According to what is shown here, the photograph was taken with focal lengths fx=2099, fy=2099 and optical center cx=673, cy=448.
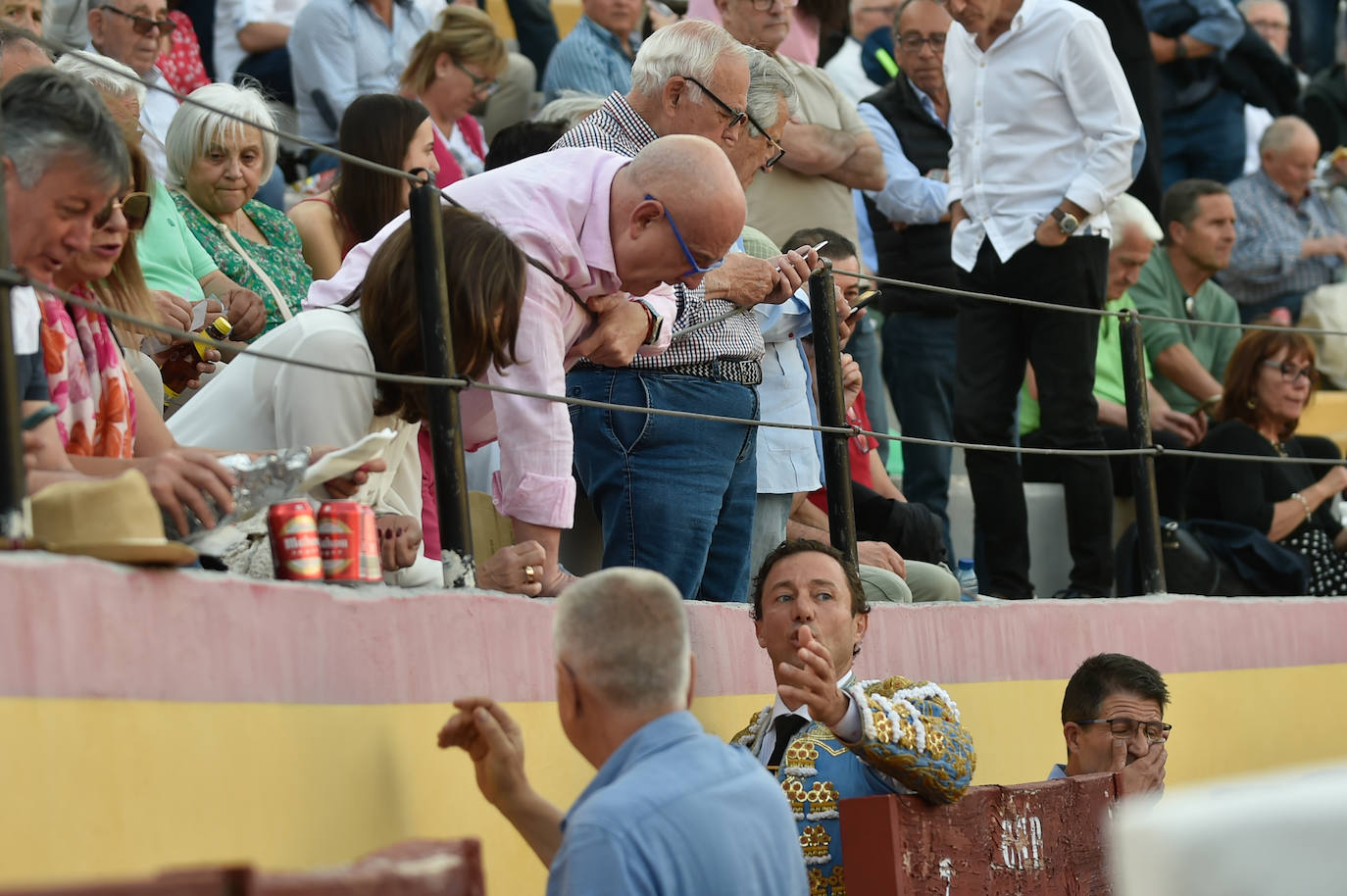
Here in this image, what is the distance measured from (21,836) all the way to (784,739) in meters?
1.93

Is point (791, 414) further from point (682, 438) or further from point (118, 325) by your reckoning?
point (118, 325)

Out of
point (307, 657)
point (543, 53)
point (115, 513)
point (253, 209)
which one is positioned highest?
point (543, 53)

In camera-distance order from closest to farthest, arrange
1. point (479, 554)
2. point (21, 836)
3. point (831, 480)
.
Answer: point (21, 836) → point (479, 554) → point (831, 480)

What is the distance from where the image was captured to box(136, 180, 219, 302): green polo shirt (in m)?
4.77

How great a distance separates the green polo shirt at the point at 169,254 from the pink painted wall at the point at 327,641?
4.80 feet

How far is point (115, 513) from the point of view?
270cm

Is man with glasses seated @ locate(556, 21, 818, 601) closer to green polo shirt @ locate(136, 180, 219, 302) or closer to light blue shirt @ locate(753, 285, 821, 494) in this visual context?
light blue shirt @ locate(753, 285, 821, 494)

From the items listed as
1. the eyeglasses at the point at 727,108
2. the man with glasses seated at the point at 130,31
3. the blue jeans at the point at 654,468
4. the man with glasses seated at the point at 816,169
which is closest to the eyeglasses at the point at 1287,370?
the man with glasses seated at the point at 816,169

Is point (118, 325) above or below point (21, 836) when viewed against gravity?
above

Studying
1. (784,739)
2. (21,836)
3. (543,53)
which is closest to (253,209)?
(784,739)

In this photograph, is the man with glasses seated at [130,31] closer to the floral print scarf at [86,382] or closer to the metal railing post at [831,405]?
the metal railing post at [831,405]

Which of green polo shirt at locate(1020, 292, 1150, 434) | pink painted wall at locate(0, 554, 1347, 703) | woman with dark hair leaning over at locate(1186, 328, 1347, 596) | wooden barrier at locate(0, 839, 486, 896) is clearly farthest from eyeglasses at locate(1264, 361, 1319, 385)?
wooden barrier at locate(0, 839, 486, 896)

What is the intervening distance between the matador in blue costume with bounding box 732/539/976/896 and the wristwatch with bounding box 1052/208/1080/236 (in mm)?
1867

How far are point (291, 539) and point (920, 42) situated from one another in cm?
474
